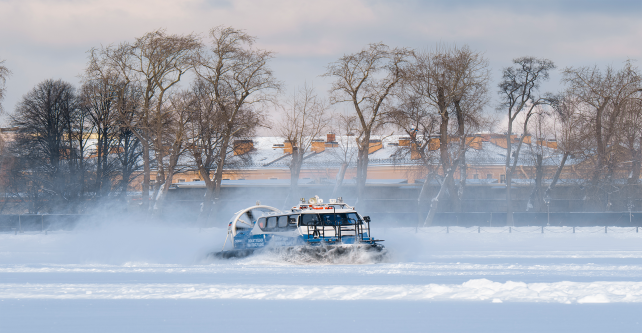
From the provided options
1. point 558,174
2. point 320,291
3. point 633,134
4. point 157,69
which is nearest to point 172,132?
point 157,69

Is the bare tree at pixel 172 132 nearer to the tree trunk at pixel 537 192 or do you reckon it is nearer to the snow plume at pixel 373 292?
the snow plume at pixel 373 292

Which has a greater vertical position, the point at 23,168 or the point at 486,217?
the point at 23,168

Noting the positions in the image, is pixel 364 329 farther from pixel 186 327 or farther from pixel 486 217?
pixel 486 217

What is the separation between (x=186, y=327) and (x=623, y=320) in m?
7.23

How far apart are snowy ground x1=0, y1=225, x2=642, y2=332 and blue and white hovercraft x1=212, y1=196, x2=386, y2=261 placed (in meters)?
0.43

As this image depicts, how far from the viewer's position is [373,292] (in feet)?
39.6

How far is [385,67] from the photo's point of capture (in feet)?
124

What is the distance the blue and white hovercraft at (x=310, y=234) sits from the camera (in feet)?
58.8

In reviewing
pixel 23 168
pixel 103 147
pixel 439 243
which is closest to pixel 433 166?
pixel 439 243

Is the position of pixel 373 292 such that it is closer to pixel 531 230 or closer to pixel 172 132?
pixel 531 230

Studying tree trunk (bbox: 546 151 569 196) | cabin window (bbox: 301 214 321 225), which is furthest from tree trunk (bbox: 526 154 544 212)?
cabin window (bbox: 301 214 321 225)

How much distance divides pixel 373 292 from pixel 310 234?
22.1 feet

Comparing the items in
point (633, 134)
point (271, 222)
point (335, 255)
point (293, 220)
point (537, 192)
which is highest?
point (633, 134)

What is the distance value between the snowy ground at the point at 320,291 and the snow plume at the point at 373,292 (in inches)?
0.9
